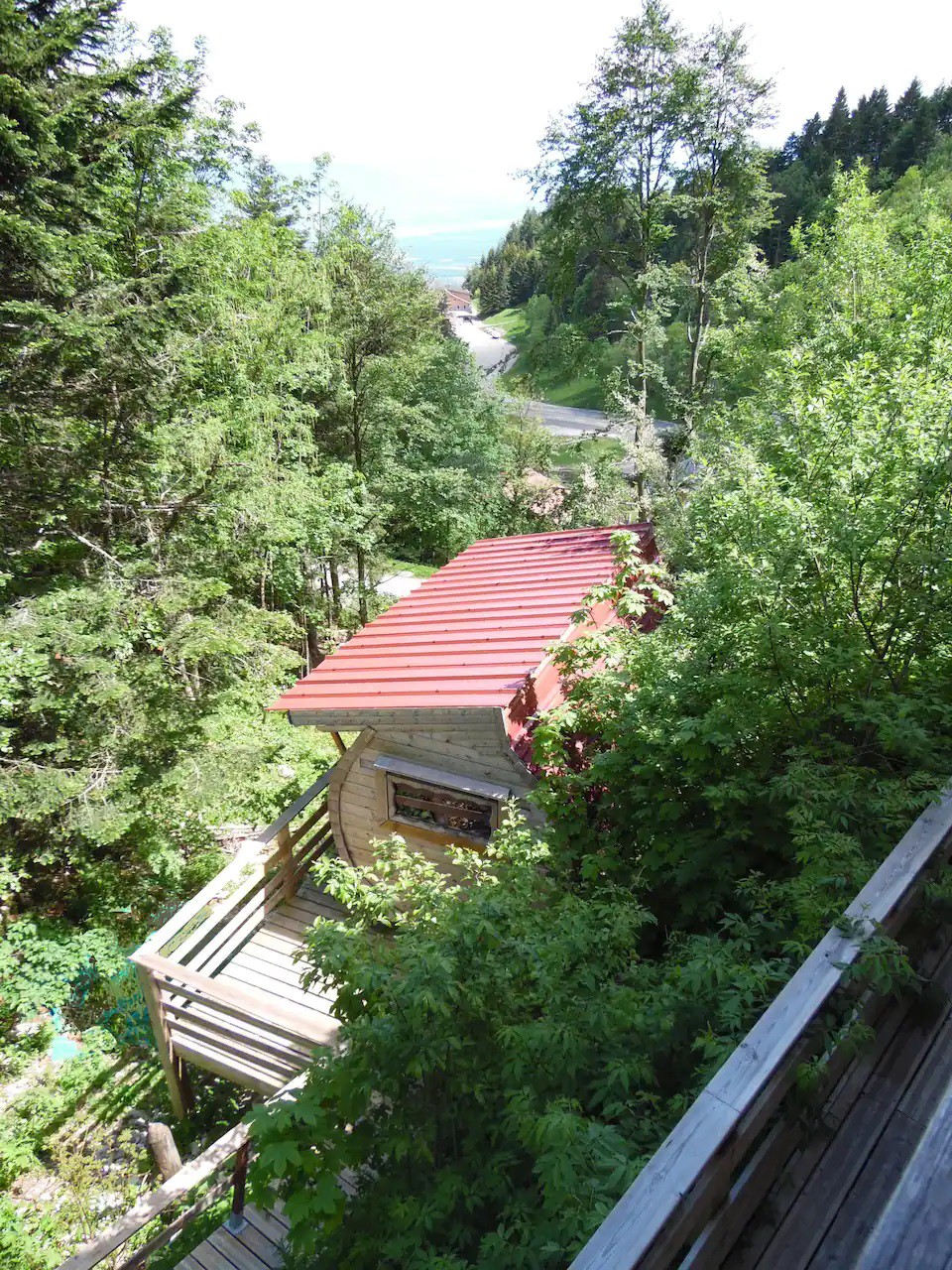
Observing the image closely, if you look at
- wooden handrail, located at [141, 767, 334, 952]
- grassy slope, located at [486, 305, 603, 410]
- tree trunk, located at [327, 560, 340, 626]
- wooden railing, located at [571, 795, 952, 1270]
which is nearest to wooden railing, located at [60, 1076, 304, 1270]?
wooden handrail, located at [141, 767, 334, 952]

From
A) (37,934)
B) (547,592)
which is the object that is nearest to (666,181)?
(547,592)

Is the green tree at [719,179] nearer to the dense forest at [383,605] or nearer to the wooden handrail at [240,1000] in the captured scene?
the dense forest at [383,605]

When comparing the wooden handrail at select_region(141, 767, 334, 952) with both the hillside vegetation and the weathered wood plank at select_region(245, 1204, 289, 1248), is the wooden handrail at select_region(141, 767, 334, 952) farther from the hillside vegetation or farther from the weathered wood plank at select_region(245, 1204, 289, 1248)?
the weathered wood plank at select_region(245, 1204, 289, 1248)

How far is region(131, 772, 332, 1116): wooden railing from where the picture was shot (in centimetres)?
573

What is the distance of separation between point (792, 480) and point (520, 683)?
3.04 metres

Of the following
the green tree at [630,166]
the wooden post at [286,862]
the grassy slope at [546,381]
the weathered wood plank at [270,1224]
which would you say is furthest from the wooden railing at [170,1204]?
the grassy slope at [546,381]

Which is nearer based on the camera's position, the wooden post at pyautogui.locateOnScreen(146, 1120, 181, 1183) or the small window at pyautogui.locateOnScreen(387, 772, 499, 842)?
the wooden post at pyautogui.locateOnScreen(146, 1120, 181, 1183)

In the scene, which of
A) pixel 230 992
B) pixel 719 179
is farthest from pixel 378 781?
pixel 719 179

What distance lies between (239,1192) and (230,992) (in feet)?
4.75

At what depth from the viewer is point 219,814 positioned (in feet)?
33.2

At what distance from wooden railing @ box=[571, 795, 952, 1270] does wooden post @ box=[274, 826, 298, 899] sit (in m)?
6.86

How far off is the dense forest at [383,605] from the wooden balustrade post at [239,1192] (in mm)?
2079

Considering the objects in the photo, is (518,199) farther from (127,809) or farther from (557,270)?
(127,809)

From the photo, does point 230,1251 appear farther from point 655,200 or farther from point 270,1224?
point 655,200
